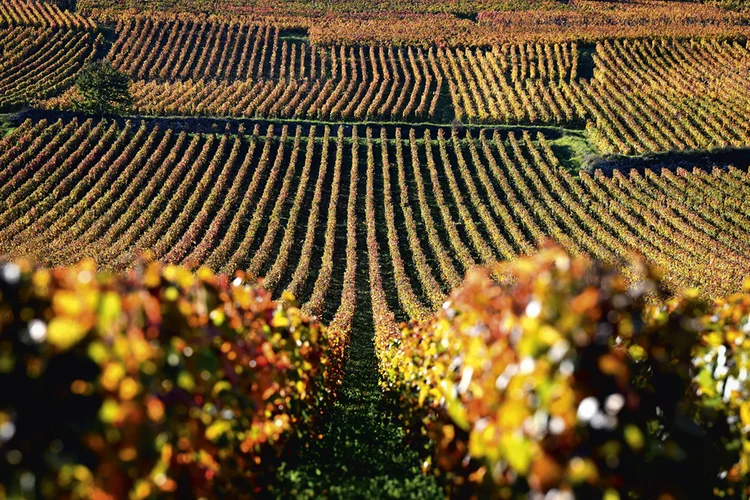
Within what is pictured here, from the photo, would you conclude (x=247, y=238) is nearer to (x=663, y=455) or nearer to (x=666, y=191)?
(x=666, y=191)

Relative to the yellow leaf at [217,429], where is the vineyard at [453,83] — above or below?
below

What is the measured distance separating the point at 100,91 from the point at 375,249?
27348 millimetres

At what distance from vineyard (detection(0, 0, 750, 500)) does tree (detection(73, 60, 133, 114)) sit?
0.21 meters

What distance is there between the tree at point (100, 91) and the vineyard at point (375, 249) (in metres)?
0.21

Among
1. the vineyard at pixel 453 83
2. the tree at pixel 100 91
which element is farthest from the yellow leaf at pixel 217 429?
the tree at pixel 100 91

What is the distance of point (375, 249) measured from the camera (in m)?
36.7

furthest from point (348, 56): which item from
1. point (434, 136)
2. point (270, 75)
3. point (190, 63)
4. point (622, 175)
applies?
point (622, 175)

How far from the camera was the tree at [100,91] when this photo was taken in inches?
2069

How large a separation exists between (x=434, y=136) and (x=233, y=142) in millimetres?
14072

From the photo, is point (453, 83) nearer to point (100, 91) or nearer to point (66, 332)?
point (100, 91)

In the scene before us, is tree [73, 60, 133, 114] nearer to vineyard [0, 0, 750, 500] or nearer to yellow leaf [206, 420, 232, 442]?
vineyard [0, 0, 750, 500]

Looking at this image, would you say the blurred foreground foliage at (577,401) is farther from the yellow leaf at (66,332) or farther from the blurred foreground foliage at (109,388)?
the yellow leaf at (66,332)

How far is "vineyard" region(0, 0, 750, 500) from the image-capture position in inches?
188

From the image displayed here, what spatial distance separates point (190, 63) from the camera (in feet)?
221
